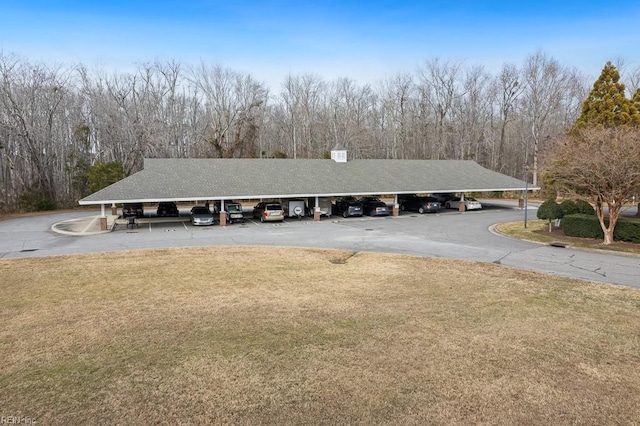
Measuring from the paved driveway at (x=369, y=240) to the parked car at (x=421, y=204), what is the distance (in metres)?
2.72

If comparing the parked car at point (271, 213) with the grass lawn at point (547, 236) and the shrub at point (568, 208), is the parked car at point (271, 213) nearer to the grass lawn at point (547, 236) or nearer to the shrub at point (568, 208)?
the grass lawn at point (547, 236)

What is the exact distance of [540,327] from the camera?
866cm

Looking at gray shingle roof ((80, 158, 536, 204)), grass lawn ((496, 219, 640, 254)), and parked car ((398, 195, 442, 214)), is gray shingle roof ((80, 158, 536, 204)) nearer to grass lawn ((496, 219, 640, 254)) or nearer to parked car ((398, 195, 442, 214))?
parked car ((398, 195, 442, 214))

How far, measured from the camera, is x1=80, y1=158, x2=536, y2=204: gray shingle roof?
1006 inches

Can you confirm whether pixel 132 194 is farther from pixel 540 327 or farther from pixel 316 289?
pixel 540 327

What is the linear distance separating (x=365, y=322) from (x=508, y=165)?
58.2m

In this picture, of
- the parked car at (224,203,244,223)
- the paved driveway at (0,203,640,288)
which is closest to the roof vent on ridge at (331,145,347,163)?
the paved driveway at (0,203,640,288)

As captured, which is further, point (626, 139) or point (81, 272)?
point (626, 139)

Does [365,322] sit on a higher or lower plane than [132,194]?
lower

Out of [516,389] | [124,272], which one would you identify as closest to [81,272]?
[124,272]

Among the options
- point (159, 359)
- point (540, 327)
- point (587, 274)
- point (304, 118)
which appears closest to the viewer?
point (159, 359)

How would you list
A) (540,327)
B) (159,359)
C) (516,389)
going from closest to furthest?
(516,389) → (159,359) → (540,327)

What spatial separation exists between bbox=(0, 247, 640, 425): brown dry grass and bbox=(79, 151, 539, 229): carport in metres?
12.5

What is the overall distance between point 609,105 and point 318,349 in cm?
2708
